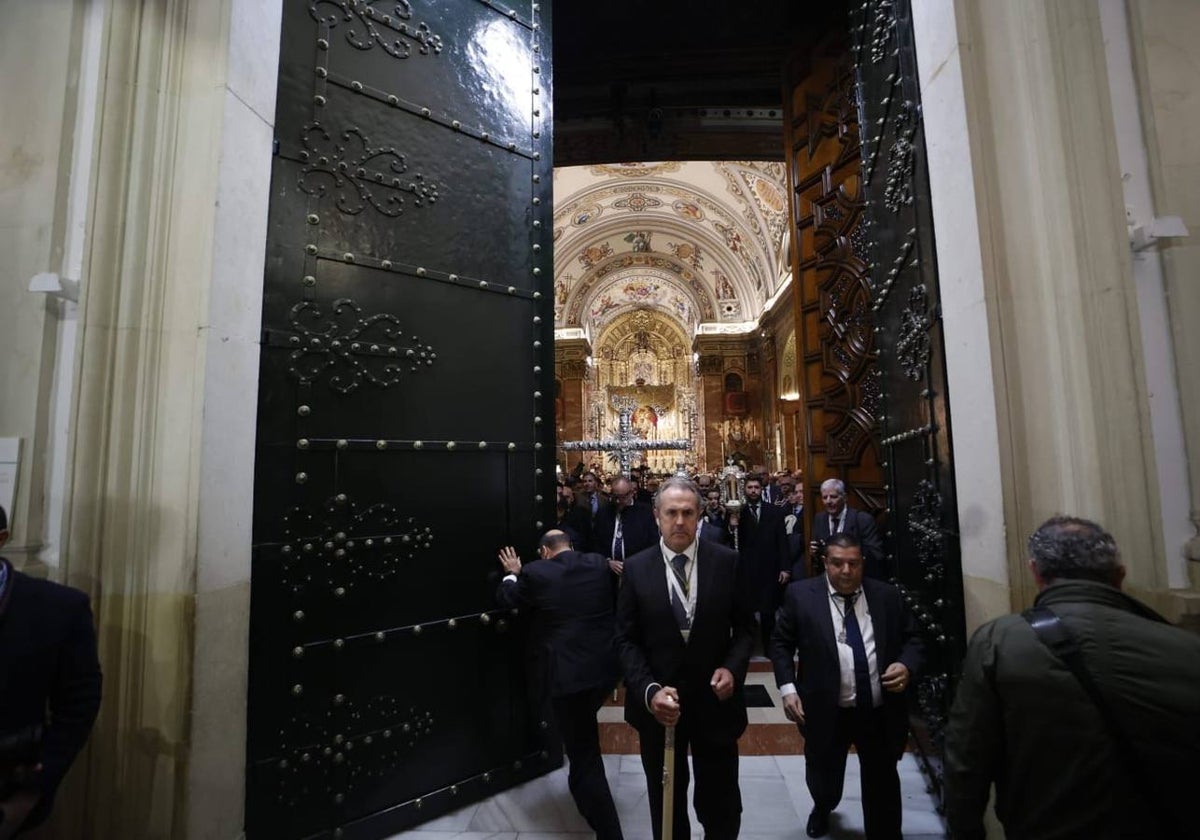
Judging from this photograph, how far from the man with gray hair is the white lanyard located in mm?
1005

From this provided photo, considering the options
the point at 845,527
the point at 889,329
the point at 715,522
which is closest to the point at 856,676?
the point at 889,329

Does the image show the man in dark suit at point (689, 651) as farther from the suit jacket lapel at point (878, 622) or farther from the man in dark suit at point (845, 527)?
the man in dark suit at point (845, 527)

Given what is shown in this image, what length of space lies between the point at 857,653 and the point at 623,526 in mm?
2857

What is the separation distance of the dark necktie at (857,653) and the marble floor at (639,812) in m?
0.80

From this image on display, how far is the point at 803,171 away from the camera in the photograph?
20.3ft

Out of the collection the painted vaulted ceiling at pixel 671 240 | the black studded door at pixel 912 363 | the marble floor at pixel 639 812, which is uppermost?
the painted vaulted ceiling at pixel 671 240

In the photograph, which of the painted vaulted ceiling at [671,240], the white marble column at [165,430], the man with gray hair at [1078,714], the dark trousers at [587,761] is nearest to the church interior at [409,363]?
the white marble column at [165,430]

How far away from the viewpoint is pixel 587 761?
2740 millimetres

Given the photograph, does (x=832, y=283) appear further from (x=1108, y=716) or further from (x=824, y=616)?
(x=1108, y=716)

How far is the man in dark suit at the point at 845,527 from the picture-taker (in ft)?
13.5

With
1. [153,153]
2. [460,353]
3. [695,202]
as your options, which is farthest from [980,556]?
[695,202]

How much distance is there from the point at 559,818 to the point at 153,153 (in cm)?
334

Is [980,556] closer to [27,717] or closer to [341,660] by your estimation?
[341,660]

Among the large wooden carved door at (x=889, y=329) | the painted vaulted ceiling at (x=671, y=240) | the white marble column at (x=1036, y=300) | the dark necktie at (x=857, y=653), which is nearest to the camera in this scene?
the white marble column at (x=1036, y=300)
